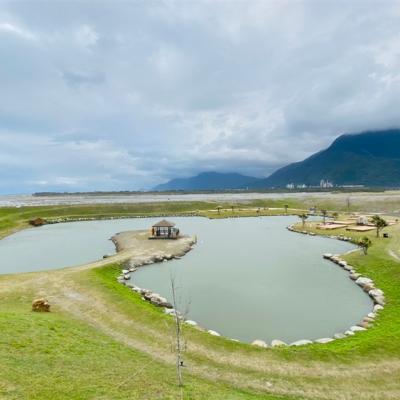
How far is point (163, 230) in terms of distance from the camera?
64125mm

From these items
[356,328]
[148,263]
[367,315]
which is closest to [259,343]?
[356,328]

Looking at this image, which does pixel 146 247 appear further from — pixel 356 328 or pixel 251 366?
pixel 251 366

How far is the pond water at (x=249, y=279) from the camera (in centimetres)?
2622

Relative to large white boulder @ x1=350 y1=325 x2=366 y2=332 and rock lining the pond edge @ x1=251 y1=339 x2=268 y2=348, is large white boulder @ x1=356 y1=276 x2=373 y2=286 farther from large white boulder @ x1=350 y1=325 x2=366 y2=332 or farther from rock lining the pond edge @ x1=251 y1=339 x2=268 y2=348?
rock lining the pond edge @ x1=251 y1=339 x2=268 y2=348

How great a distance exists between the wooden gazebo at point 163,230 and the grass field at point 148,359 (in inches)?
1328

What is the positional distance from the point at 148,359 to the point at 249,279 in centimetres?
2153

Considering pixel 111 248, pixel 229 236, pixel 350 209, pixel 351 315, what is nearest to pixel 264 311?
pixel 351 315

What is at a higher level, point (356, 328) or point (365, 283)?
point (365, 283)

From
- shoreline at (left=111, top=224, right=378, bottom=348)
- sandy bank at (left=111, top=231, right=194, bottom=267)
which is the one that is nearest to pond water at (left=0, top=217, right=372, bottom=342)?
shoreline at (left=111, top=224, right=378, bottom=348)

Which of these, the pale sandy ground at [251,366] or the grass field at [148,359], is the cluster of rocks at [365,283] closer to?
the grass field at [148,359]

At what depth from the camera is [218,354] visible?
19516mm

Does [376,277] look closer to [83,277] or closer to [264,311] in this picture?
[264,311]

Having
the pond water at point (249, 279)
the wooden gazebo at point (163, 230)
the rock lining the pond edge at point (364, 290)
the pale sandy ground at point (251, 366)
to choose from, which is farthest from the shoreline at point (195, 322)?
the wooden gazebo at point (163, 230)

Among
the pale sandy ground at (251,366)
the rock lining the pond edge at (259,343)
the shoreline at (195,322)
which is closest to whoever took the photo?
the pale sandy ground at (251,366)
